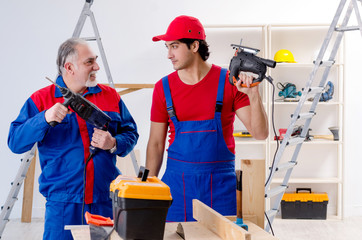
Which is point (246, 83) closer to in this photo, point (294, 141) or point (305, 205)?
point (294, 141)

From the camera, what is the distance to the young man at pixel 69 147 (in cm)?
213


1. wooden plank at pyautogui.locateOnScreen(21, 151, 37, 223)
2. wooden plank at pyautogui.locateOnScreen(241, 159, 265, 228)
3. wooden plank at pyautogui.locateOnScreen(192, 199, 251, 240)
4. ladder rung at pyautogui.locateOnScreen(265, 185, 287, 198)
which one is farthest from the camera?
wooden plank at pyautogui.locateOnScreen(21, 151, 37, 223)

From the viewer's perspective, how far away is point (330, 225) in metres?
5.02

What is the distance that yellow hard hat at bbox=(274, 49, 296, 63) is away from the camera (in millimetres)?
5164

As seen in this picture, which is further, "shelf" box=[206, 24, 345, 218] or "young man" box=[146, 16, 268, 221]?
"shelf" box=[206, 24, 345, 218]

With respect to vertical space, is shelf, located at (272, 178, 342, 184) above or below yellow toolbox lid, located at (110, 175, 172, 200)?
below

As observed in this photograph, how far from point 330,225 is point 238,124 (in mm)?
1483

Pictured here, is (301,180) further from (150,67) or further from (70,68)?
(70,68)

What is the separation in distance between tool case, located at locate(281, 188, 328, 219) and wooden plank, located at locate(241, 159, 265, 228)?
376cm

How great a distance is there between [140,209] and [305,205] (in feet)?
13.8

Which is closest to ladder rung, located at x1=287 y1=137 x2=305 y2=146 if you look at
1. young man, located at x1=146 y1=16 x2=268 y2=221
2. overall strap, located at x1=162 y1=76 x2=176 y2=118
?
young man, located at x1=146 y1=16 x2=268 y2=221

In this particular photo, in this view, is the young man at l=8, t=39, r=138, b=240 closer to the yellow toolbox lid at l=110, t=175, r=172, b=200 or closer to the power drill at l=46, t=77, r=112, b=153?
the power drill at l=46, t=77, r=112, b=153

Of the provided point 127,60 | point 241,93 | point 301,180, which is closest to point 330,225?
point 301,180

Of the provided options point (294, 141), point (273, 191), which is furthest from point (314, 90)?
point (273, 191)
